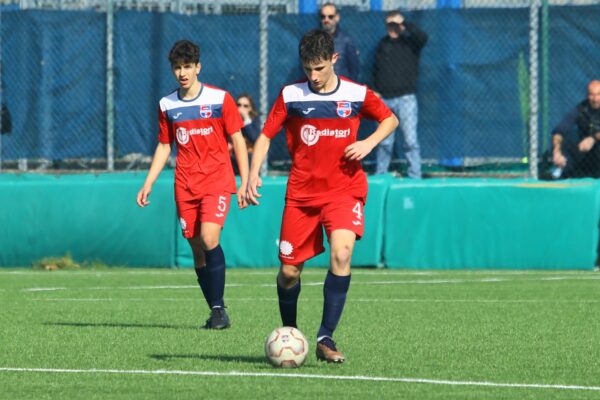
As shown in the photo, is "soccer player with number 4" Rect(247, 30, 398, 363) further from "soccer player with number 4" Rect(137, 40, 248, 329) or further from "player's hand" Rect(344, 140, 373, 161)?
"soccer player with number 4" Rect(137, 40, 248, 329)

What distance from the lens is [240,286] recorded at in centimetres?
1454

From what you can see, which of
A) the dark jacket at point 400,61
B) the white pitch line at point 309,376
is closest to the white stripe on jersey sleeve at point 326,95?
the white pitch line at point 309,376

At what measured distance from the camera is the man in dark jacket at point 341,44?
17297 mm

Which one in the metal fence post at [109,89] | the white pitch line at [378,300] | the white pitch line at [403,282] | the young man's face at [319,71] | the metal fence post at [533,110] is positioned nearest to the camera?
the young man's face at [319,71]

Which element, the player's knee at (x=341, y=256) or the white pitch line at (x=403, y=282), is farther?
the white pitch line at (x=403, y=282)

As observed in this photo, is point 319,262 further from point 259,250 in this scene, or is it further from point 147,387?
point 147,387

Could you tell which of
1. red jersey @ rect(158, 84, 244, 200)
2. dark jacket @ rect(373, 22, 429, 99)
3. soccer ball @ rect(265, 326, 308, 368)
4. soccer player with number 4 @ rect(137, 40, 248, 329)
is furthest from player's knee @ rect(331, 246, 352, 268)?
dark jacket @ rect(373, 22, 429, 99)

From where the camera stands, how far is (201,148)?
1117cm

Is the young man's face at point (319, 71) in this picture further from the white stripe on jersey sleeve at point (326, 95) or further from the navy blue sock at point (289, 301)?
the navy blue sock at point (289, 301)

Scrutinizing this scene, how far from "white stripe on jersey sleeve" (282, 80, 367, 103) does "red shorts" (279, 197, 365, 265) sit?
608mm

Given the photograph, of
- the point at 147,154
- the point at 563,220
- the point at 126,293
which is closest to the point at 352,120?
the point at 126,293

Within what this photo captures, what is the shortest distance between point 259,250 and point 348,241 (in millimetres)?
8547

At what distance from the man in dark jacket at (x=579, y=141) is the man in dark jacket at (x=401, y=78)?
5.33 ft

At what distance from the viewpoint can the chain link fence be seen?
1742 cm
